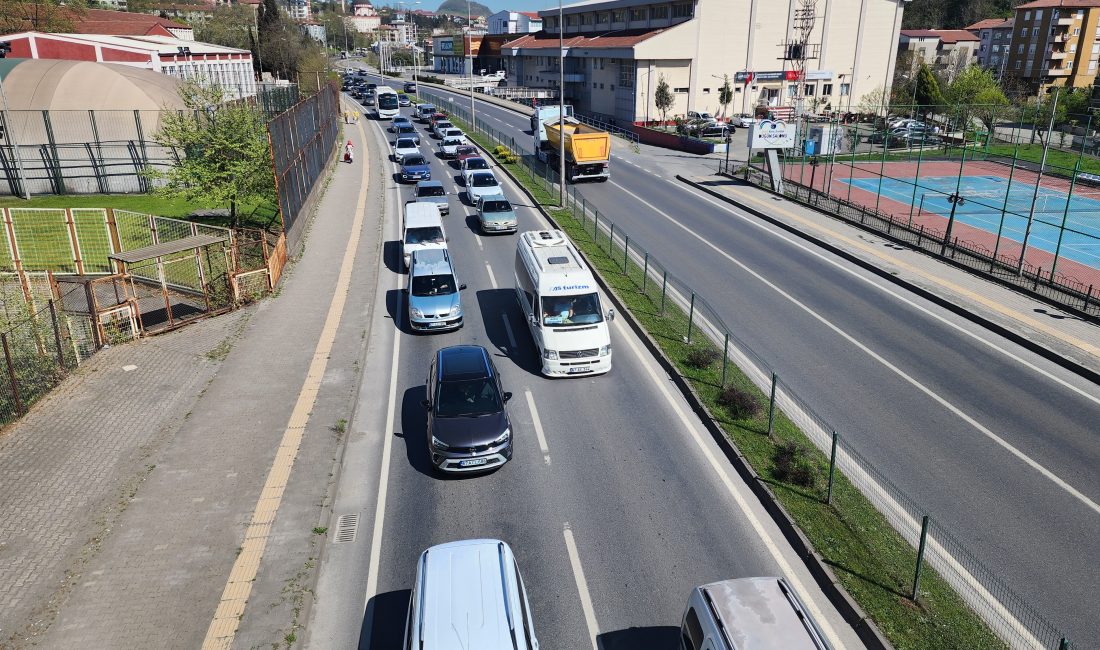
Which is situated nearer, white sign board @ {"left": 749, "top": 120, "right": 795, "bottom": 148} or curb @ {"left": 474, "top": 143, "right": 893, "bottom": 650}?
curb @ {"left": 474, "top": 143, "right": 893, "bottom": 650}

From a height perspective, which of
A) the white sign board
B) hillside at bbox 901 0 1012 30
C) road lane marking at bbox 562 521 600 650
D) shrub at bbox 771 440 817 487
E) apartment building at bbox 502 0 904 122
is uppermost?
hillside at bbox 901 0 1012 30

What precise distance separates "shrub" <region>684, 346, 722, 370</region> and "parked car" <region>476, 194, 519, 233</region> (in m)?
13.8

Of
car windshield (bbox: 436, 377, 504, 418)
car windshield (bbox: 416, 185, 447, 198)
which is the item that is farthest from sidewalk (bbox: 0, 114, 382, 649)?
car windshield (bbox: 416, 185, 447, 198)

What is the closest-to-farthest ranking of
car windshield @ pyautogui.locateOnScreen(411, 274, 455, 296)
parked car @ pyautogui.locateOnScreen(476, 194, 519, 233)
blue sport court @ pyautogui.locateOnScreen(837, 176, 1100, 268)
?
car windshield @ pyautogui.locateOnScreen(411, 274, 455, 296) < parked car @ pyautogui.locateOnScreen(476, 194, 519, 233) < blue sport court @ pyautogui.locateOnScreen(837, 176, 1100, 268)

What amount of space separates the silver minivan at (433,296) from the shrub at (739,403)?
26.1 feet

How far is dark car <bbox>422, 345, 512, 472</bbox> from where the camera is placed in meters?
12.8

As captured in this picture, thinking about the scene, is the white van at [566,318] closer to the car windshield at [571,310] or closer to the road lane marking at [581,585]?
the car windshield at [571,310]

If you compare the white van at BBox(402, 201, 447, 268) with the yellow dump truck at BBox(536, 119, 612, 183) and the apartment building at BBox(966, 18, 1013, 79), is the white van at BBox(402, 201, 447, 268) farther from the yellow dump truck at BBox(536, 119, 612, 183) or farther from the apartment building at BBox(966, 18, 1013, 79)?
the apartment building at BBox(966, 18, 1013, 79)

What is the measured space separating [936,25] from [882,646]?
154 metres

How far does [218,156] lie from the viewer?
88.3 feet

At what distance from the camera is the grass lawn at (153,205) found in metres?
30.0

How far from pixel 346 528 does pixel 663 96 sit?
61.7 meters

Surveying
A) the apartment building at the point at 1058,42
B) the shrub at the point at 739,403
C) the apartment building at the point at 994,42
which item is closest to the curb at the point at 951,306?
the shrub at the point at 739,403

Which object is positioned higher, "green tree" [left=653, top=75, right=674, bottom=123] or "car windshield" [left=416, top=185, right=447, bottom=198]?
"green tree" [left=653, top=75, right=674, bottom=123]
